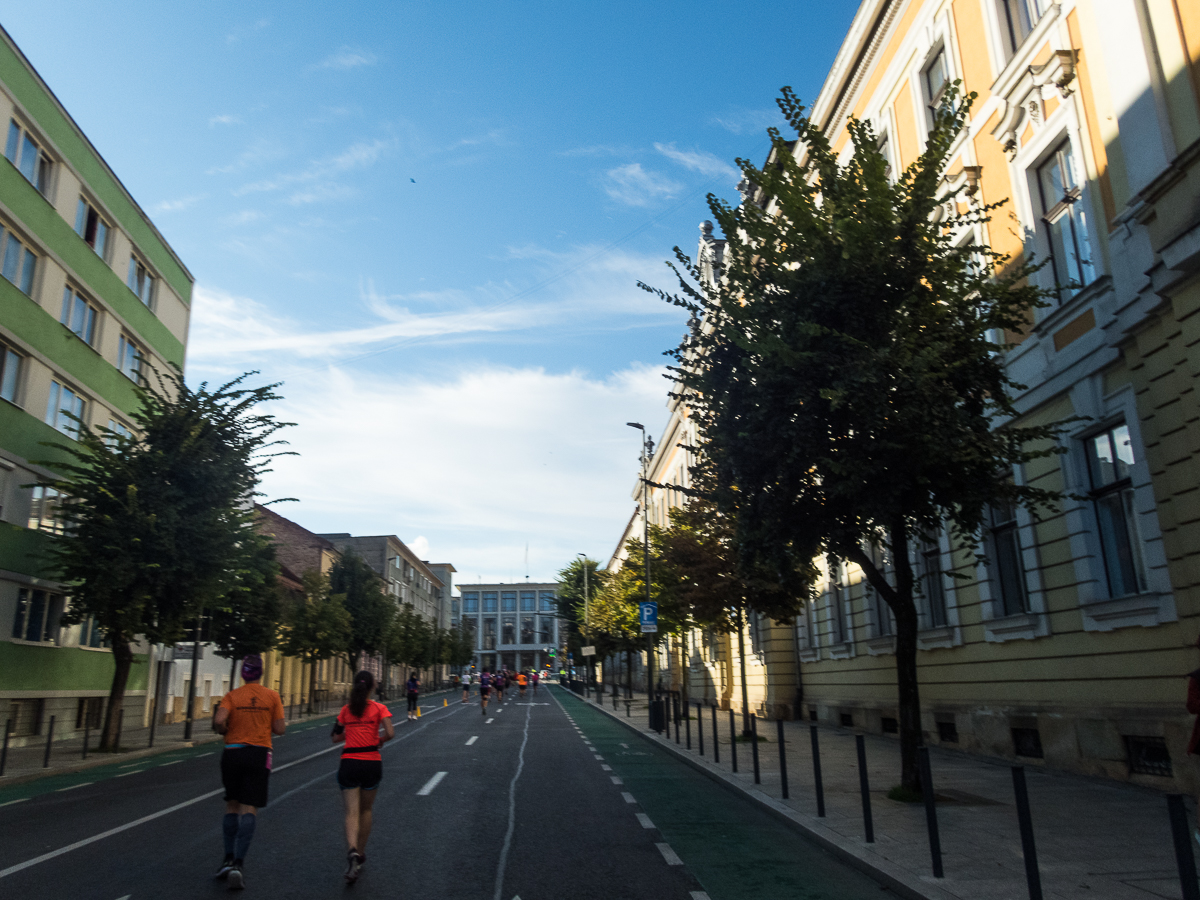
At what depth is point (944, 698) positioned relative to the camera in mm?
17328

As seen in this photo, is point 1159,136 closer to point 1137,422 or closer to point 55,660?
point 1137,422

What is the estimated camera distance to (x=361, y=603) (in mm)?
56469

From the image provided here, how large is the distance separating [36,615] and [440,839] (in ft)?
68.3

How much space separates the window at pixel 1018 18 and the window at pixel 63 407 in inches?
953

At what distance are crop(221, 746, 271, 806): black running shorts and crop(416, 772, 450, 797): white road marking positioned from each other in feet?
18.1

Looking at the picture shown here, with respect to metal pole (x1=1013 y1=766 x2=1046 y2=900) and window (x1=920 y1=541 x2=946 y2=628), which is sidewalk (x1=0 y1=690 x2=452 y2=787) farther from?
window (x1=920 y1=541 x2=946 y2=628)

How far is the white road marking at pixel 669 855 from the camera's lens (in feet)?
26.7

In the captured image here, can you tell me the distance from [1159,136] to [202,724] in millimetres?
35733

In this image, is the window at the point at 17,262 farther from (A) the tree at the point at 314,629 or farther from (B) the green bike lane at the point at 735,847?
(B) the green bike lane at the point at 735,847

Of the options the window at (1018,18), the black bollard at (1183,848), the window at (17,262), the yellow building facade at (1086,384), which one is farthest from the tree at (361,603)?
the black bollard at (1183,848)

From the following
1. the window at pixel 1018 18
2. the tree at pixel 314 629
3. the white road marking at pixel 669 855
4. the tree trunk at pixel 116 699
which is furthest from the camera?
the tree at pixel 314 629

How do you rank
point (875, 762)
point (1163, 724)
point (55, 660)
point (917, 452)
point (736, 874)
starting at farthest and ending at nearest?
point (55, 660)
point (875, 762)
point (1163, 724)
point (917, 452)
point (736, 874)

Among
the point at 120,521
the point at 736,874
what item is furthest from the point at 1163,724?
the point at 120,521

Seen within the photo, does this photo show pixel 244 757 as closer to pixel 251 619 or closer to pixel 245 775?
pixel 245 775
